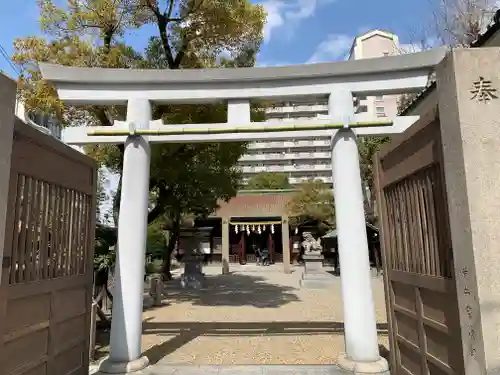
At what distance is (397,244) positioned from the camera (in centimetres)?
404

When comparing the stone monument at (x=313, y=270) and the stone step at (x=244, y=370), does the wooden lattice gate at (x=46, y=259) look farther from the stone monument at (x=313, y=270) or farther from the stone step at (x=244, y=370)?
the stone monument at (x=313, y=270)

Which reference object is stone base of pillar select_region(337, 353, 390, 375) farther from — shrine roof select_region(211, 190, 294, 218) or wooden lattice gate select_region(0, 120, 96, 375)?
shrine roof select_region(211, 190, 294, 218)

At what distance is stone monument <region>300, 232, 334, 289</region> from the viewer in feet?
51.9

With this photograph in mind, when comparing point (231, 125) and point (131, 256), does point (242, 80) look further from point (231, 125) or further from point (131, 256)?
→ point (131, 256)

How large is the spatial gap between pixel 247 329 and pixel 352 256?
148 inches

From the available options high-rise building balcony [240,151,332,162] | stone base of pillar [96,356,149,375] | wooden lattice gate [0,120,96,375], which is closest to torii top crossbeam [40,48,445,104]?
wooden lattice gate [0,120,96,375]

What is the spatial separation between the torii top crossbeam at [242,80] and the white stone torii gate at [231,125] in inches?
0.5

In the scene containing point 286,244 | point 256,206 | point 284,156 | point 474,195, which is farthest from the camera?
point 284,156

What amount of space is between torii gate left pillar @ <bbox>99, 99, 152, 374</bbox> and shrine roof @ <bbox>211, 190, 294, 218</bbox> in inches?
892

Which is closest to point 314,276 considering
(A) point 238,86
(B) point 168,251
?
(B) point 168,251

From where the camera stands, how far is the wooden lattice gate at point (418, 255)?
2946 millimetres

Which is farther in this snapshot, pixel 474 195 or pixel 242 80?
pixel 242 80

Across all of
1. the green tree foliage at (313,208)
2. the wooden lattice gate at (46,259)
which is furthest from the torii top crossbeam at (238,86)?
the green tree foliage at (313,208)

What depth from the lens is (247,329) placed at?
7750 mm
